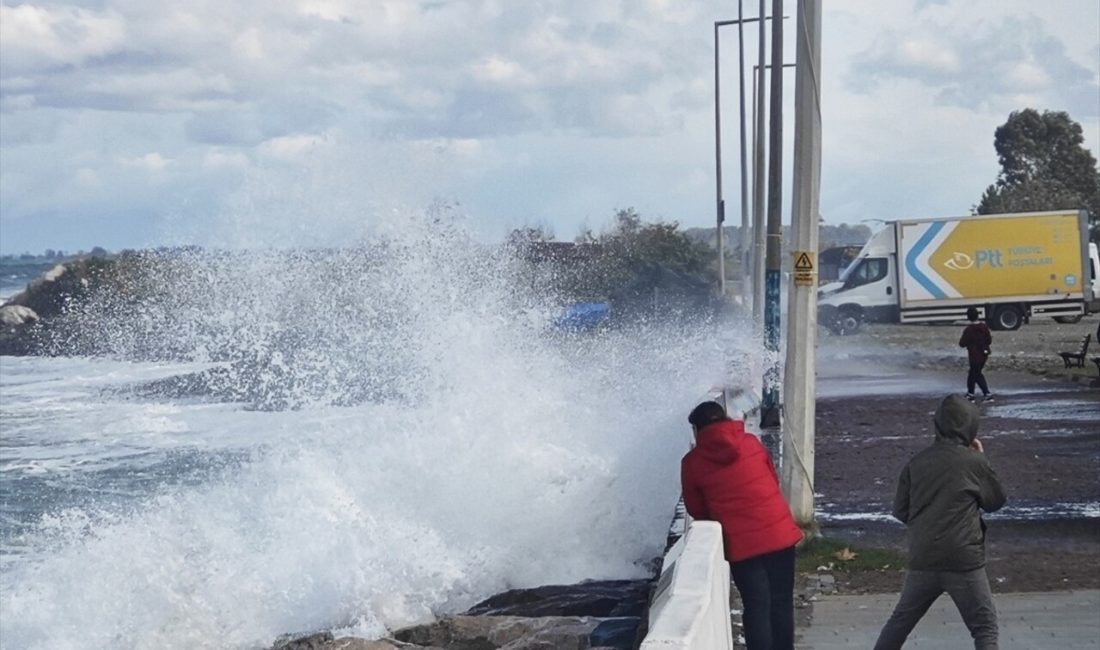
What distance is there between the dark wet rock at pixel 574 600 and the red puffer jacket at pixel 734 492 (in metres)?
2.96

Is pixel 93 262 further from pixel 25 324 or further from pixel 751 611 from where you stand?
pixel 751 611

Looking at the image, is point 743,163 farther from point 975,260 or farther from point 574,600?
point 574,600

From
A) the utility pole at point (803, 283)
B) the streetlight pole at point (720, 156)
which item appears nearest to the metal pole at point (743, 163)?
the streetlight pole at point (720, 156)

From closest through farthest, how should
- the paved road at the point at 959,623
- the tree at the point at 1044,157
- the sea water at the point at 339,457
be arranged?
the paved road at the point at 959,623 < the sea water at the point at 339,457 < the tree at the point at 1044,157

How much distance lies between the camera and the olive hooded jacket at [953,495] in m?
7.74

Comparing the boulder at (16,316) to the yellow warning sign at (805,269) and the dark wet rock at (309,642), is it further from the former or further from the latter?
the dark wet rock at (309,642)

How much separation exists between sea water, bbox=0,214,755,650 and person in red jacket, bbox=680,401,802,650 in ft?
14.7

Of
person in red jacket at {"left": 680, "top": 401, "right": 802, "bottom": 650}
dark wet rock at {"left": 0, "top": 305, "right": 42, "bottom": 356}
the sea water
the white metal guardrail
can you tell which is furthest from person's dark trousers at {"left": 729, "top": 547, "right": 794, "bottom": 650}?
dark wet rock at {"left": 0, "top": 305, "right": 42, "bottom": 356}

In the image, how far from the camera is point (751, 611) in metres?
8.11

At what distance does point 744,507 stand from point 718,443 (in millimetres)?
355

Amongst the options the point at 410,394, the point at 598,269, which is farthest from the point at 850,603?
the point at 598,269

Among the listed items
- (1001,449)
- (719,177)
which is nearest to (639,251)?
(719,177)

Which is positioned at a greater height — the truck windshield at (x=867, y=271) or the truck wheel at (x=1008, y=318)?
the truck windshield at (x=867, y=271)

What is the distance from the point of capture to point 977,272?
45.4m
